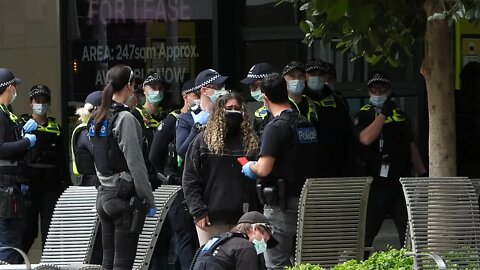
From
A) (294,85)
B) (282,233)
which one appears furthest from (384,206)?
(282,233)

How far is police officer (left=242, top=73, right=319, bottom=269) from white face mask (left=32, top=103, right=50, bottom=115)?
3.24 m

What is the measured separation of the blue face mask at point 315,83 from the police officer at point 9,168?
252cm

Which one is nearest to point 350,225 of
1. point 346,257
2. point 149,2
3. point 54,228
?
point 346,257

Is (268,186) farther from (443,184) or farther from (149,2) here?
(149,2)

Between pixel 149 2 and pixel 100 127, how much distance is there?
14.5 ft

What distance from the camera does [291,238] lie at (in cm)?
828

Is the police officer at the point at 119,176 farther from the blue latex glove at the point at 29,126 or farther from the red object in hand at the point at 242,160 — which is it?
the blue latex glove at the point at 29,126

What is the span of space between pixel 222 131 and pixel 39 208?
3.52 m

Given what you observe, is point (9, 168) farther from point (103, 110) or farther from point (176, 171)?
point (103, 110)

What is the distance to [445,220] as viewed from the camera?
7398 millimetres

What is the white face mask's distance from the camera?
1087 cm

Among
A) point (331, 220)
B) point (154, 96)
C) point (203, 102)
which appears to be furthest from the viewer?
point (154, 96)

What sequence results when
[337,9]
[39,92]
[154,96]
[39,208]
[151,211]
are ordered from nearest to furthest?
[337,9], [151,211], [154,96], [39,92], [39,208]

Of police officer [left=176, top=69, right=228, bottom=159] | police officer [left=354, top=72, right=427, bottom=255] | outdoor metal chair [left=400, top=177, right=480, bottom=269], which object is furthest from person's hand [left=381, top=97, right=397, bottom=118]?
outdoor metal chair [left=400, top=177, right=480, bottom=269]
